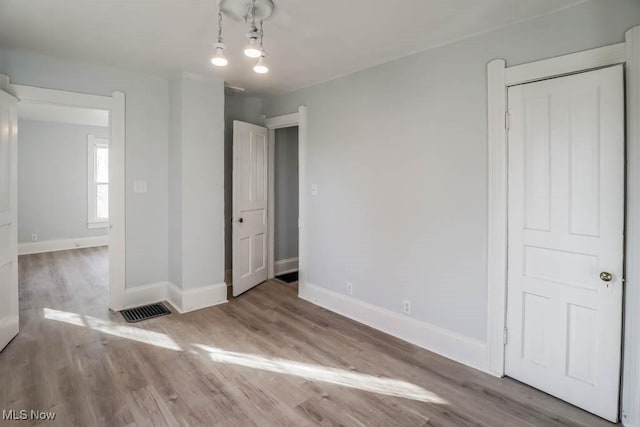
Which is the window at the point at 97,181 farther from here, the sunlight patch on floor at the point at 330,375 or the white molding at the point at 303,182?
the sunlight patch on floor at the point at 330,375

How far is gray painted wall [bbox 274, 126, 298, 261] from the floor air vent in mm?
1759

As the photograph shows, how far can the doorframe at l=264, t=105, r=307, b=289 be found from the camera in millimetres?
3832

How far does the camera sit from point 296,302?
3795 mm

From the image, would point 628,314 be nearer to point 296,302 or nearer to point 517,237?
point 517,237

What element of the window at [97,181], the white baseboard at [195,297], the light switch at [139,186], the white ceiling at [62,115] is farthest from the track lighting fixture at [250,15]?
the window at [97,181]

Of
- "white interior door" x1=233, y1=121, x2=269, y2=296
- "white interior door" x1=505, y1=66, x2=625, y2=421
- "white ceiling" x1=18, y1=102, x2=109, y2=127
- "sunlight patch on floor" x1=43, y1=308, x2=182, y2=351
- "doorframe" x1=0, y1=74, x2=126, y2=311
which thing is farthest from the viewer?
"white ceiling" x1=18, y1=102, x2=109, y2=127

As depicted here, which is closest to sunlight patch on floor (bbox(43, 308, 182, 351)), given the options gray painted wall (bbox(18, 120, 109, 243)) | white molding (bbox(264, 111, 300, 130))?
white molding (bbox(264, 111, 300, 130))

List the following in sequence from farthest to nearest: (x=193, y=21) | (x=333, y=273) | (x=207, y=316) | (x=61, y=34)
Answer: (x=333, y=273)
(x=207, y=316)
(x=61, y=34)
(x=193, y=21)

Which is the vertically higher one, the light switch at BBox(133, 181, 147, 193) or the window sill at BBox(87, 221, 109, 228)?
the light switch at BBox(133, 181, 147, 193)

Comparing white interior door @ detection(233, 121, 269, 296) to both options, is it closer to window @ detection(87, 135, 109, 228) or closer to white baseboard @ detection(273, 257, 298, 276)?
white baseboard @ detection(273, 257, 298, 276)

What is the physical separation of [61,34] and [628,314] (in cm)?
412

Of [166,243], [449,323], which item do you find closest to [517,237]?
[449,323]

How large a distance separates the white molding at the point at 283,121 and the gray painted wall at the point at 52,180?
370 cm

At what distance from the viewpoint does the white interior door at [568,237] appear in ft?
6.16
